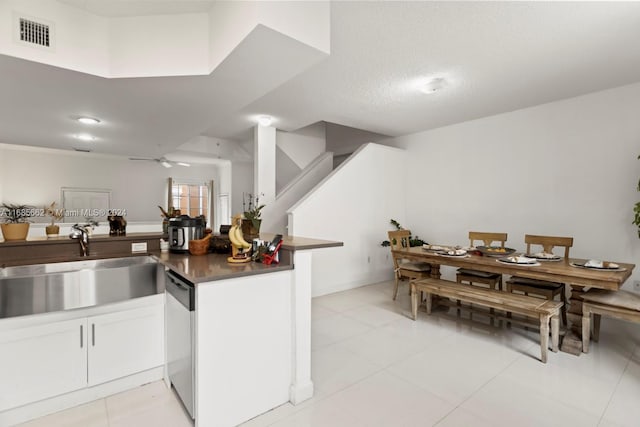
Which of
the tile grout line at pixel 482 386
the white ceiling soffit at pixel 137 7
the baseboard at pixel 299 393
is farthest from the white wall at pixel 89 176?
the tile grout line at pixel 482 386

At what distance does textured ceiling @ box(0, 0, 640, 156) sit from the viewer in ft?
6.95

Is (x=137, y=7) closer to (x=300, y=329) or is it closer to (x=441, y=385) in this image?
(x=300, y=329)

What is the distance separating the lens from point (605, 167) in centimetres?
355

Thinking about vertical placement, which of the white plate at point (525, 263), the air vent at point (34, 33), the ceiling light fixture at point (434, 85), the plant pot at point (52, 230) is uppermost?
the ceiling light fixture at point (434, 85)

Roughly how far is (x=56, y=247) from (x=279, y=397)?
200cm

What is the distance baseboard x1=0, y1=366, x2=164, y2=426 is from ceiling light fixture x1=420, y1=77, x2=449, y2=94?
3.65m

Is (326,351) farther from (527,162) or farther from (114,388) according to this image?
(527,162)

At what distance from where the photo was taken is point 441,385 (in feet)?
7.05

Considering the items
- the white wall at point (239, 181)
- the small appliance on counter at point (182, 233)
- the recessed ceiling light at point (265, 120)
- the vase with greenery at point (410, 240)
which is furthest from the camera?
the white wall at point (239, 181)

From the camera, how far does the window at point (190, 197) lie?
7.57 m

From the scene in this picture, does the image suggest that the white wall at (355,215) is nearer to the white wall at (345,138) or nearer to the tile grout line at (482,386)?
the white wall at (345,138)

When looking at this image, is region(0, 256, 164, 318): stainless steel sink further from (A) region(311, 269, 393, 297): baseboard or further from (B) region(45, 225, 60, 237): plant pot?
(A) region(311, 269, 393, 297): baseboard

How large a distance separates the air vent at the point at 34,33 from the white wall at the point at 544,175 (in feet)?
16.6

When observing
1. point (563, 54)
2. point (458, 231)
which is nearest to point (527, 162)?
point (458, 231)
